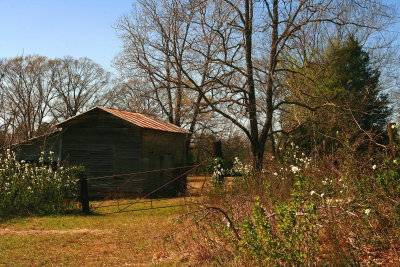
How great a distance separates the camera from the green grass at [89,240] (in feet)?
26.2

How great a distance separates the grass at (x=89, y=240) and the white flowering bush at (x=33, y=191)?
0.75 meters

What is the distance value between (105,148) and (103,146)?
0.15 metres

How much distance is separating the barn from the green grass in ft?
22.1

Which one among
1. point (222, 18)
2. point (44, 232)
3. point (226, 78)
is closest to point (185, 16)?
point (222, 18)

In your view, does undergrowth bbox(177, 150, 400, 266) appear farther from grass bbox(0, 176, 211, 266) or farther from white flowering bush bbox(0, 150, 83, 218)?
white flowering bush bbox(0, 150, 83, 218)

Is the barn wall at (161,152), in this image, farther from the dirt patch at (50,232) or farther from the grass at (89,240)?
the dirt patch at (50,232)

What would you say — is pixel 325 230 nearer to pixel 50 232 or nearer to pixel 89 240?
pixel 89 240

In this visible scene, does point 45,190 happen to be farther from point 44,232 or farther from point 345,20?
point 345,20

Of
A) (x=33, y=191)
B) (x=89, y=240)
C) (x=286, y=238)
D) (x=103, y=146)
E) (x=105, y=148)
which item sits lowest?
(x=89, y=240)

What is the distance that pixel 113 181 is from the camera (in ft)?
69.2

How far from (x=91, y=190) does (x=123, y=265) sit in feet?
46.9

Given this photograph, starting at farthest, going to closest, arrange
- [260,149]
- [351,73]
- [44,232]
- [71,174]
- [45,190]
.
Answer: [351,73] < [260,149] < [71,174] < [45,190] < [44,232]

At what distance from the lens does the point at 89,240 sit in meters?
10.1

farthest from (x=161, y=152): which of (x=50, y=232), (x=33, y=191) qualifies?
(x=50, y=232)
